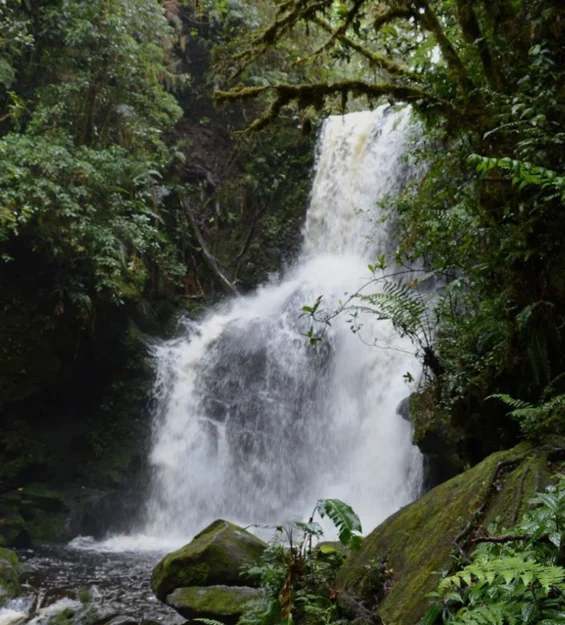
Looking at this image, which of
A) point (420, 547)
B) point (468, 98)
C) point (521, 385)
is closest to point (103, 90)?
point (468, 98)

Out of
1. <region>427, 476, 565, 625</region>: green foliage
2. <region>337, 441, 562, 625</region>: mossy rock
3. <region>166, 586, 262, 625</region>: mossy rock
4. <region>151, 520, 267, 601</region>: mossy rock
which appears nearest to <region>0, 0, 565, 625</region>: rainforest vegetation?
<region>427, 476, 565, 625</region>: green foliage

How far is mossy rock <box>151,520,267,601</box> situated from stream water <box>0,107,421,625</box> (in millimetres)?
1357

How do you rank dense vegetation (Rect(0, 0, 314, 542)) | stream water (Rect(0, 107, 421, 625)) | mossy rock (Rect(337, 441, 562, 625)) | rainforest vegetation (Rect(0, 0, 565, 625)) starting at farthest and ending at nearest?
dense vegetation (Rect(0, 0, 314, 542)) → stream water (Rect(0, 107, 421, 625)) → rainforest vegetation (Rect(0, 0, 565, 625)) → mossy rock (Rect(337, 441, 562, 625))

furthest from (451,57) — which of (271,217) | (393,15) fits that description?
(271,217)

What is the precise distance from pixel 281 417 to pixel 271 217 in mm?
7109

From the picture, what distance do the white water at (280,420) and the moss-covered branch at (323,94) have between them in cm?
403

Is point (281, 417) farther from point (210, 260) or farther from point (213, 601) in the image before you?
point (213, 601)

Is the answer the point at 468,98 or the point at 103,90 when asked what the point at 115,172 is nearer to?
the point at 103,90

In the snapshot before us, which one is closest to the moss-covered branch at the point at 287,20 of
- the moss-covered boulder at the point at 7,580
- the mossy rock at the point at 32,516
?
the moss-covered boulder at the point at 7,580

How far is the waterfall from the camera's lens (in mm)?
9789

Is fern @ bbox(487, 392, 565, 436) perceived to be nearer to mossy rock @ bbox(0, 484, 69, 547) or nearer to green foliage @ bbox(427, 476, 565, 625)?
green foliage @ bbox(427, 476, 565, 625)

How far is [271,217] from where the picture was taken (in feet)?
54.3

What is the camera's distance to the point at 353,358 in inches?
441

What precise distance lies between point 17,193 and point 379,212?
27.2 feet
